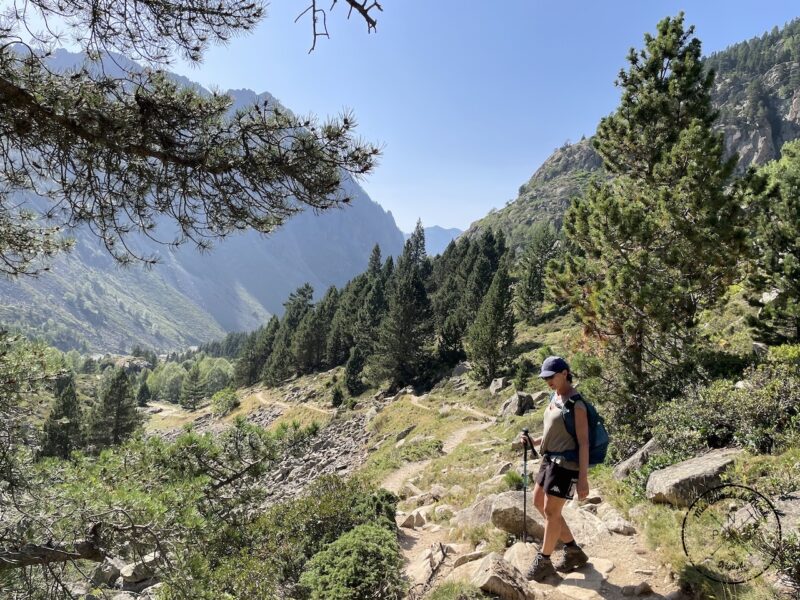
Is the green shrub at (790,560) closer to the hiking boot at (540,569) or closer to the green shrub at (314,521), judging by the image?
the hiking boot at (540,569)

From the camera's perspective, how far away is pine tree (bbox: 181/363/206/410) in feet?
265

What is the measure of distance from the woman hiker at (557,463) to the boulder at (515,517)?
1.19 meters

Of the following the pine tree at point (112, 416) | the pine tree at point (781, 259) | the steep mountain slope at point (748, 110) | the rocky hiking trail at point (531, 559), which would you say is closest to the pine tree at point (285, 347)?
the pine tree at point (112, 416)

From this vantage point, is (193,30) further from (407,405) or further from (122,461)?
(407,405)

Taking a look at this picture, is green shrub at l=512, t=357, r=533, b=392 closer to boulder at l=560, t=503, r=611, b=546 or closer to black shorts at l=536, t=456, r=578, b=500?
boulder at l=560, t=503, r=611, b=546

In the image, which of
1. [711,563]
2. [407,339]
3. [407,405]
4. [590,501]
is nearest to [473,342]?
[407,405]

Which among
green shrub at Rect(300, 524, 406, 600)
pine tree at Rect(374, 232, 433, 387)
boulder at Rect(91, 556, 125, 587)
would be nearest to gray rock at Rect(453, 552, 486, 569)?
green shrub at Rect(300, 524, 406, 600)

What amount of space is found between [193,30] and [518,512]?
6973mm

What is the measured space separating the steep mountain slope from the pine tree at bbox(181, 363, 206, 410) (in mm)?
103669

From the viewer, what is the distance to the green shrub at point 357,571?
499 cm

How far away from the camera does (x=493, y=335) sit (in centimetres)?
3394

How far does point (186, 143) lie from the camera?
412 centimetres

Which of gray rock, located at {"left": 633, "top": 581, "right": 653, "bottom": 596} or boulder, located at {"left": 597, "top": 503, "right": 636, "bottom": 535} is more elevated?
gray rock, located at {"left": 633, "top": 581, "right": 653, "bottom": 596}

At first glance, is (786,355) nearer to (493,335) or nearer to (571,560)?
(571,560)
